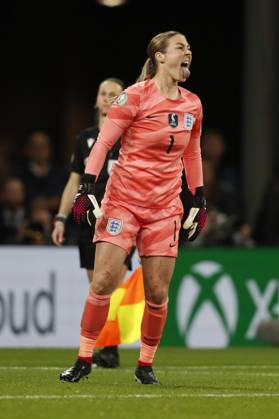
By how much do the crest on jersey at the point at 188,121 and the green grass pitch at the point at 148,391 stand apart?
61.8 inches

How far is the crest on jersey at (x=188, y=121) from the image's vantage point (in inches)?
355

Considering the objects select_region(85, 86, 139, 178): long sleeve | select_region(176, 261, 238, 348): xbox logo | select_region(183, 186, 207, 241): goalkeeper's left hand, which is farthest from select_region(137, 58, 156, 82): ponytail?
select_region(176, 261, 238, 348): xbox logo

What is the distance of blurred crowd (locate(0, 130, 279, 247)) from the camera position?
15.5 metres

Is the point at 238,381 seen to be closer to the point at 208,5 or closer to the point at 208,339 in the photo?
the point at 208,339

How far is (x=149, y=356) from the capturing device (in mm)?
9195

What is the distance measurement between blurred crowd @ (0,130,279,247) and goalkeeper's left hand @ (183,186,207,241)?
599cm

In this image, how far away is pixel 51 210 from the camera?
15.6m

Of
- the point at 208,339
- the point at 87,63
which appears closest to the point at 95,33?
the point at 87,63

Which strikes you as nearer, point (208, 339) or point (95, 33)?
point (208, 339)

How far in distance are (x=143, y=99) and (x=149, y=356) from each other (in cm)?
158

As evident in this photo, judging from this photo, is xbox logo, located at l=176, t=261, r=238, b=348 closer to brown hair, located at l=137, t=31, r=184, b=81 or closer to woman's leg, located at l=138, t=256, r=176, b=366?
woman's leg, located at l=138, t=256, r=176, b=366

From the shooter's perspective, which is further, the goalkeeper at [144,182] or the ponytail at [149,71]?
the ponytail at [149,71]

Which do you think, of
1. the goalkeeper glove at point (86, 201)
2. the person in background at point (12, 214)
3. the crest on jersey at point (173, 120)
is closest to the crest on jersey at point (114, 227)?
the goalkeeper glove at point (86, 201)

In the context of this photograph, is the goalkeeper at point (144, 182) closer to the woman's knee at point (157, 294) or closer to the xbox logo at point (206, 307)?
the woman's knee at point (157, 294)
